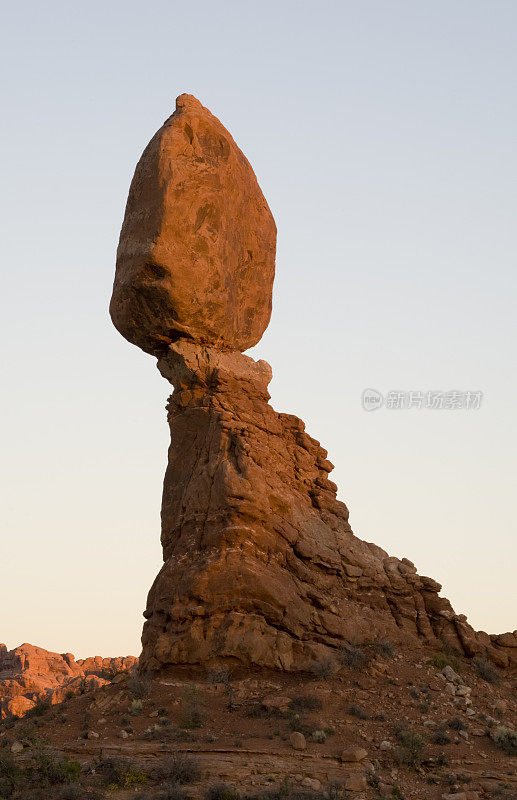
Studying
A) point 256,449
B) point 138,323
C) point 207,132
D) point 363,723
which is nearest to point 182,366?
point 138,323

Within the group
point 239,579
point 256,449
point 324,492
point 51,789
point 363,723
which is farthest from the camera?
point 324,492

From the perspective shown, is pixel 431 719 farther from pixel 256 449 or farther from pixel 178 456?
pixel 178 456

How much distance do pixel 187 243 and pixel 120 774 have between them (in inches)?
458

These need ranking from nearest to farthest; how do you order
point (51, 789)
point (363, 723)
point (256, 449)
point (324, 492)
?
point (51, 789), point (363, 723), point (256, 449), point (324, 492)

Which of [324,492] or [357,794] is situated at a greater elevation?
[324,492]

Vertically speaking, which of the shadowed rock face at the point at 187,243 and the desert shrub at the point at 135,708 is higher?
the shadowed rock face at the point at 187,243

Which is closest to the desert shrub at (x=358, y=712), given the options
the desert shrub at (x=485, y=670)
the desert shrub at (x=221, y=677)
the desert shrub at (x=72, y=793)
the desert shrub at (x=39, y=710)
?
the desert shrub at (x=221, y=677)

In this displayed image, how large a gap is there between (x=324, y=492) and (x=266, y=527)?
2.80 meters

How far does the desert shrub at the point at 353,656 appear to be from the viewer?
61.0ft

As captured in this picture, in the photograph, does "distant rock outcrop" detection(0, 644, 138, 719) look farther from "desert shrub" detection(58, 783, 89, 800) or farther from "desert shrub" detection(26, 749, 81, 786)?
"desert shrub" detection(58, 783, 89, 800)

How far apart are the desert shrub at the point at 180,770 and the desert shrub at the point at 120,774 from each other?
413 millimetres

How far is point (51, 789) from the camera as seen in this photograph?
14.2m

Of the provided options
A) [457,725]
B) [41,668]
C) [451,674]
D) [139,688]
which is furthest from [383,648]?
[41,668]

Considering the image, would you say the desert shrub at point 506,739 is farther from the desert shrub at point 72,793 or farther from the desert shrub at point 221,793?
the desert shrub at point 72,793
